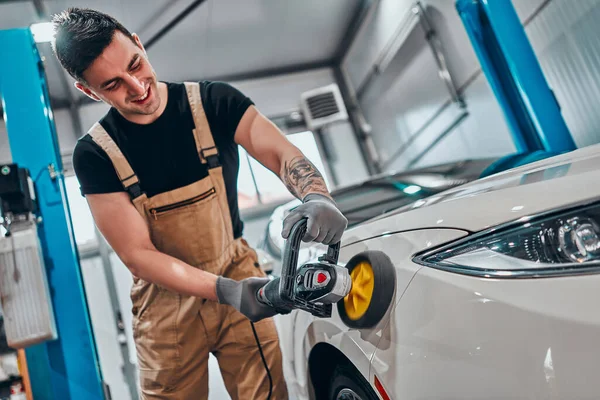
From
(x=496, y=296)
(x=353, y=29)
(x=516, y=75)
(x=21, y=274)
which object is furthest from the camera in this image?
(x=353, y=29)

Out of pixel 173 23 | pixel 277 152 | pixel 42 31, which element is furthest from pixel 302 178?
pixel 173 23

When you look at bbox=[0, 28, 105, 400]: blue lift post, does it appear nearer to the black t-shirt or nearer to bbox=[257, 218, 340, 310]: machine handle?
the black t-shirt

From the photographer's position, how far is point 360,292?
1225 millimetres

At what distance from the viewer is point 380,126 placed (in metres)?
6.20

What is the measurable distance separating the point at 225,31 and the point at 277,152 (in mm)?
4086

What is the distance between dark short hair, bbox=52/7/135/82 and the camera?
1405 millimetres

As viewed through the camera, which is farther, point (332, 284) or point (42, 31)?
point (42, 31)

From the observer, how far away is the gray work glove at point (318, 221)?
1.14 m

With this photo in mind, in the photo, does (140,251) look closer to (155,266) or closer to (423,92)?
(155,266)

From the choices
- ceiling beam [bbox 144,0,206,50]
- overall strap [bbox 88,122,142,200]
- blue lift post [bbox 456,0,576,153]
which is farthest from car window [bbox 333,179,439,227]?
ceiling beam [bbox 144,0,206,50]

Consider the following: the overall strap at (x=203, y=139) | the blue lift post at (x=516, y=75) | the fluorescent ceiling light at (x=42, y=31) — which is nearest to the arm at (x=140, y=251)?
the overall strap at (x=203, y=139)

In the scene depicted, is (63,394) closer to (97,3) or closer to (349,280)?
(349,280)

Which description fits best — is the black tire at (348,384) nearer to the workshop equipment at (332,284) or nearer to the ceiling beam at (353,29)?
the workshop equipment at (332,284)

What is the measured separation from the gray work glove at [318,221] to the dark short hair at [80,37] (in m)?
0.75
